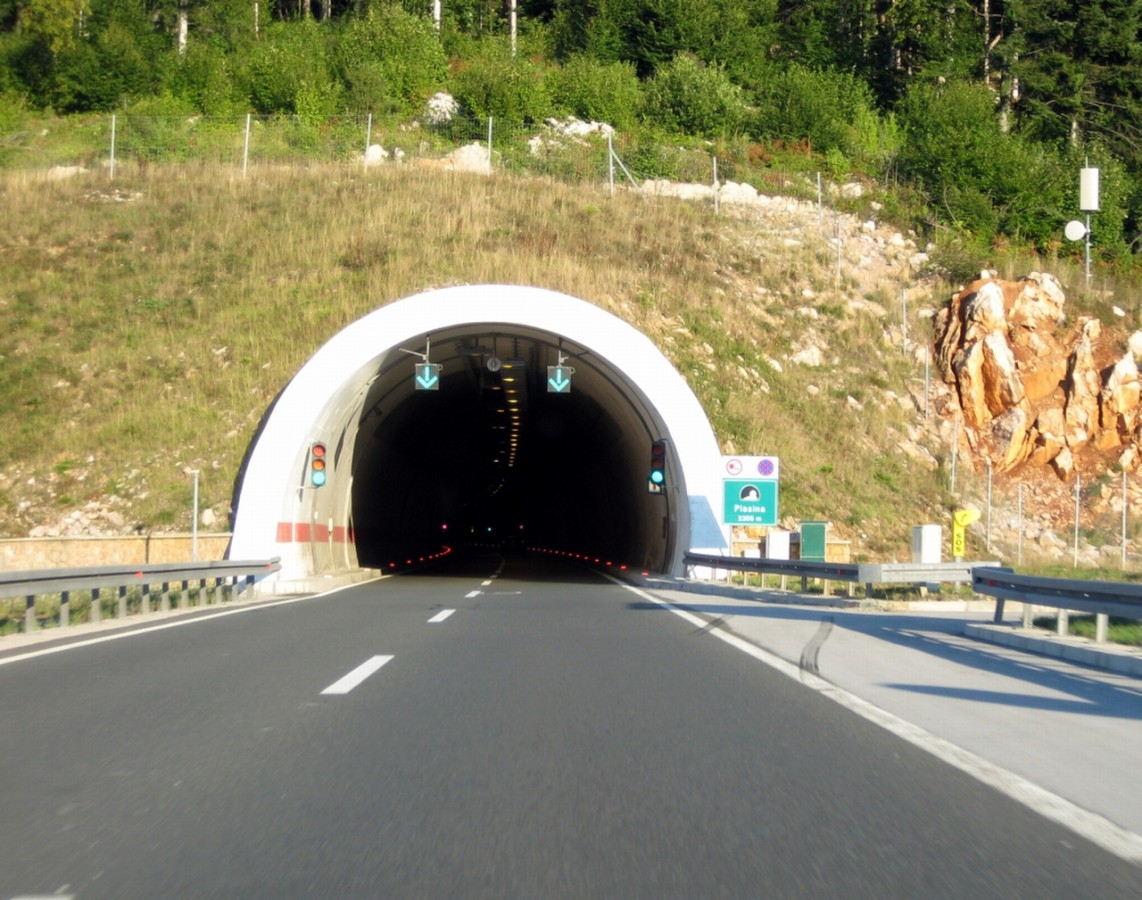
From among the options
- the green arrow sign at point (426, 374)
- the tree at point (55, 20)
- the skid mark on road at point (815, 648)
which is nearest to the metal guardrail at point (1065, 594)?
the skid mark on road at point (815, 648)

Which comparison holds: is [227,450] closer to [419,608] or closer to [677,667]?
[419,608]

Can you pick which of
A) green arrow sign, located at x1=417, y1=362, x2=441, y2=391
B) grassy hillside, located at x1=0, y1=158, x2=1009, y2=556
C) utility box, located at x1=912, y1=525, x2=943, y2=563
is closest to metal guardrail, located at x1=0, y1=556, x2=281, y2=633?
green arrow sign, located at x1=417, y1=362, x2=441, y2=391

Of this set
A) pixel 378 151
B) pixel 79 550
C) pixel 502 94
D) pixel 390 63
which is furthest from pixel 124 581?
pixel 390 63

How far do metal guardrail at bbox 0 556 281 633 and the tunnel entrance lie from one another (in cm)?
273

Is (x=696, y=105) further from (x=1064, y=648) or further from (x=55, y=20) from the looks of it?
(x=1064, y=648)

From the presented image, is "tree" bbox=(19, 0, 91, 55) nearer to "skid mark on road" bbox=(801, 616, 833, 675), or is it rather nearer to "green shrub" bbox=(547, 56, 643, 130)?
"green shrub" bbox=(547, 56, 643, 130)

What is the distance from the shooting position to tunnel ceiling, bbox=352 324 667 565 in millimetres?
31766

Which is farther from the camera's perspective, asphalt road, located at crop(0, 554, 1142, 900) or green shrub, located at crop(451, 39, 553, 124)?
green shrub, located at crop(451, 39, 553, 124)

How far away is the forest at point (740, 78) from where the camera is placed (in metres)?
48.7

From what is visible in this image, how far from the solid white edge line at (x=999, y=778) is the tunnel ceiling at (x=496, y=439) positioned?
65.3ft

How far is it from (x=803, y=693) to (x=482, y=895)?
5251mm

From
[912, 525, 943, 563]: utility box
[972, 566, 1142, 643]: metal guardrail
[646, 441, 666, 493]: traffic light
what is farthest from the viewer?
[646, 441, 666, 493]: traffic light

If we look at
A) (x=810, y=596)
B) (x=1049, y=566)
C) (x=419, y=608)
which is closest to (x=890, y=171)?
(x=1049, y=566)

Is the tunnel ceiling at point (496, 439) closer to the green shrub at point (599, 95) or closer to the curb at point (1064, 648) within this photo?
the green shrub at point (599, 95)
